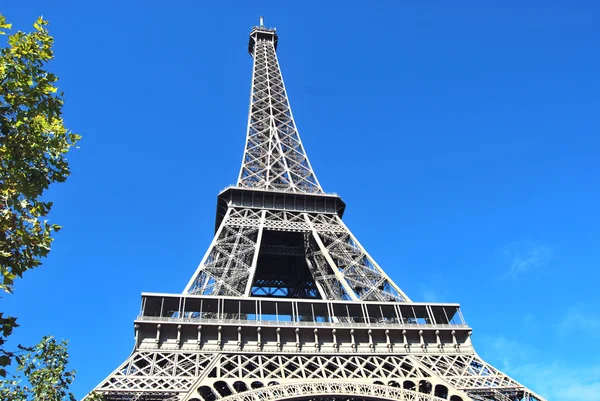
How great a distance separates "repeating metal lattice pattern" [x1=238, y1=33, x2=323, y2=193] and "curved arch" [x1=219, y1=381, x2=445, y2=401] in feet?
62.9

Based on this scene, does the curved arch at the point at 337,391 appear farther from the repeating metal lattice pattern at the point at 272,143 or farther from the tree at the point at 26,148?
the repeating metal lattice pattern at the point at 272,143

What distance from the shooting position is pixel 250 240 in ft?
107

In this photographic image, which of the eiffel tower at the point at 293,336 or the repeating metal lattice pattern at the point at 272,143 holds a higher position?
the repeating metal lattice pattern at the point at 272,143

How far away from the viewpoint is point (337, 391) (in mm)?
21125

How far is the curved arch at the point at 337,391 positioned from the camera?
20203 mm

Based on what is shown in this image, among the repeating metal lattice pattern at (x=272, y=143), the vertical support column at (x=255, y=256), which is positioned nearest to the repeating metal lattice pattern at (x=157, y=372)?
the vertical support column at (x=255, y=256)

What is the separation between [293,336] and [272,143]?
23594mm

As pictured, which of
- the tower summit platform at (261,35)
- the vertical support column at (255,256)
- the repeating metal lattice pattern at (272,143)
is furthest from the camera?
the tower summit platform at (261,35)

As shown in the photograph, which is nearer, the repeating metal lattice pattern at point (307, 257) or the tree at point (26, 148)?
the tree at point (26, 148)

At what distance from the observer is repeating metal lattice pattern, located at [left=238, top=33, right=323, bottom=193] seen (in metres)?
40.2

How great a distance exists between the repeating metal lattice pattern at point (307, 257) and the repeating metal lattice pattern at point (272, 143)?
3941 millimetres

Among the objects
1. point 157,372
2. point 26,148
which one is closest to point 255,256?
point 157,372

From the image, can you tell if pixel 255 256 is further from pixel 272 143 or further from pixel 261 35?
pixel 261 35

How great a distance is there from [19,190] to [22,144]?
93 centimetres
